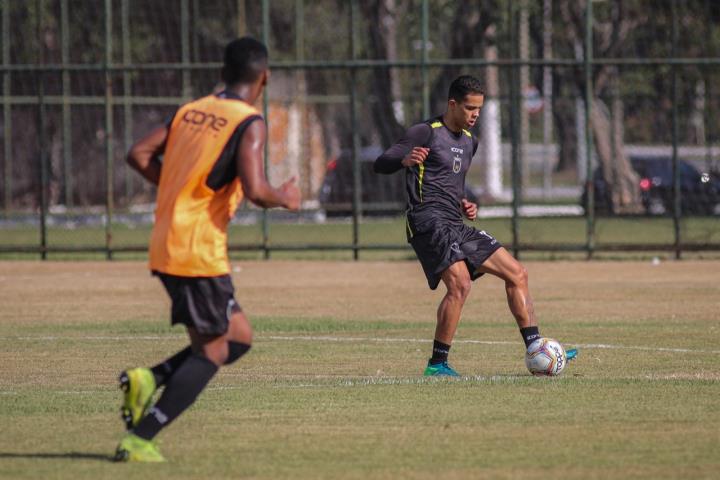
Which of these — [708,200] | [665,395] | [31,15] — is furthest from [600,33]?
[665,395]

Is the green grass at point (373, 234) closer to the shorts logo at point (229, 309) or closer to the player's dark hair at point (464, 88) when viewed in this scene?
the player's dark hair at point (464, 88)

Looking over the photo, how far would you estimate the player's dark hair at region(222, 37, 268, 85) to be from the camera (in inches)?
278

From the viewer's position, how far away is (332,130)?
1321 inches

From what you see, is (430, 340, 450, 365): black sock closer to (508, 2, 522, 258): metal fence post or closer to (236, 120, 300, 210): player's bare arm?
(236, 120, 300, 210): player's bare arm

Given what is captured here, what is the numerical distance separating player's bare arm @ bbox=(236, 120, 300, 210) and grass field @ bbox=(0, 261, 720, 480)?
1.28 metres

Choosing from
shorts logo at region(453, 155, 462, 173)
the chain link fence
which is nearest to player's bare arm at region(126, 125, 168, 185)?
shorts logo at region(453, 155, 462, 173)

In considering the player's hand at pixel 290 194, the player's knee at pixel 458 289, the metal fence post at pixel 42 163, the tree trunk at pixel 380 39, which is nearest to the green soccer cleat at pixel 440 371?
the player's knee at pixel 458 289

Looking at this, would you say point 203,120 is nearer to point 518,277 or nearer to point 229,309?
point 229,309

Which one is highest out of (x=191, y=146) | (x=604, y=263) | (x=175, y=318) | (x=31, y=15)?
(x=31, y=15)

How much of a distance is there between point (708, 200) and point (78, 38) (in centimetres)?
1491

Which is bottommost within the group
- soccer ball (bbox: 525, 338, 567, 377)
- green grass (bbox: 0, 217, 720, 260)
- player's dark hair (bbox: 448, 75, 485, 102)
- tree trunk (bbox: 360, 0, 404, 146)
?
green grass (bbox: 0, 217, 720, 260)

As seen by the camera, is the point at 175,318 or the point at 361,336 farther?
the point at 361,336

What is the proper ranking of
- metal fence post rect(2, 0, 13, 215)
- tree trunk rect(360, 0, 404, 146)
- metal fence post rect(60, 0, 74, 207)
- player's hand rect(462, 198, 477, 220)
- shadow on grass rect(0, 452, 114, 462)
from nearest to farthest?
1. shadow on grass rect(0, 452, 114, 462)
2. player's hand rect(462, 198, 477, 220)
3. tree trunk rect(360, 0, 404, 146)
4. metal fence post rect(60, 0, 74, 207)
5. metal fence post rect(2, 0, 13, 215)

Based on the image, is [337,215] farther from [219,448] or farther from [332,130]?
[219,448]
